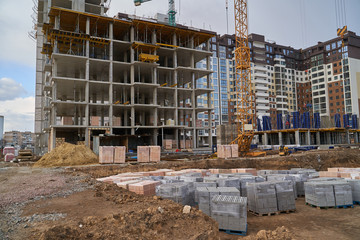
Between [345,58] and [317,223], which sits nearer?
[317,223]

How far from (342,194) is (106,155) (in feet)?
63.8

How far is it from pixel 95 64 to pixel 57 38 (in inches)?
237

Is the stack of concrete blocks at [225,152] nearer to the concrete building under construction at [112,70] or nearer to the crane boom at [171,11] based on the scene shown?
the concrete building under construction at [112,70]

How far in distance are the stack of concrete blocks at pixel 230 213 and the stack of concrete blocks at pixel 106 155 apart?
18351 mm

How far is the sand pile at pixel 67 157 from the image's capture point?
22.6 m

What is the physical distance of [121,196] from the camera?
7.95 m

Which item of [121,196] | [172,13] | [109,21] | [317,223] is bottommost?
[317,223]

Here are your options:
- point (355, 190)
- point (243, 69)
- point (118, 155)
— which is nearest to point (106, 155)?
point (118, 155)

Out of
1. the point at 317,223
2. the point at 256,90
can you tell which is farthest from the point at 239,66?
the point at 256,90

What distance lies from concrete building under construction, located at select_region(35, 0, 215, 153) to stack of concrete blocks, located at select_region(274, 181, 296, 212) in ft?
87.8

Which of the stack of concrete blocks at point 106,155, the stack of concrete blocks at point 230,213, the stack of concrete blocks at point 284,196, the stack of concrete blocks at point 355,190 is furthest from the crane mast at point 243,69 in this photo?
the stack of concrete blocks at point 230,213

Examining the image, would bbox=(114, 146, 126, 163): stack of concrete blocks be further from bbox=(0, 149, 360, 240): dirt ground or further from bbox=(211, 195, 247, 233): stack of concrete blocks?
bbox=(211, 195, 247, 233): stack of concrete blocks

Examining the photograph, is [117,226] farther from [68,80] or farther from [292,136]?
[292,136]

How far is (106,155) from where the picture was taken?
23328mm
